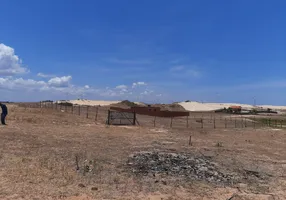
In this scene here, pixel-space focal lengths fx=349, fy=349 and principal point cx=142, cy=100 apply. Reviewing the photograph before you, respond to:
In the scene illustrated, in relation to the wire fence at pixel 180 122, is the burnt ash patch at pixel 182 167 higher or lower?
lower

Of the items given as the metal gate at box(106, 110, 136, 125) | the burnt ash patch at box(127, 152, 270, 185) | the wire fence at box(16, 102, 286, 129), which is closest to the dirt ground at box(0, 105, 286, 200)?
the burnt ash patch at box(127, 152, 270, 185)

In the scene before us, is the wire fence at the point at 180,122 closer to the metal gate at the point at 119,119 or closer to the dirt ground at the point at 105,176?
the metal gate at the point at 119,119

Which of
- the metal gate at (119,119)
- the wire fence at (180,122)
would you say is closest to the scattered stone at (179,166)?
the metal gate at (119,119)

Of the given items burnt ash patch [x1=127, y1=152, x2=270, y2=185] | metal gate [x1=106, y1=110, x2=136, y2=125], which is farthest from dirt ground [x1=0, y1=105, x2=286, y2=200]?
metal gate [x1=106, y1=110, x2=136, y2=125]

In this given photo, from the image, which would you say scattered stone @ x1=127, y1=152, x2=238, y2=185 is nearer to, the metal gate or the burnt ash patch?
the burnt ash patch

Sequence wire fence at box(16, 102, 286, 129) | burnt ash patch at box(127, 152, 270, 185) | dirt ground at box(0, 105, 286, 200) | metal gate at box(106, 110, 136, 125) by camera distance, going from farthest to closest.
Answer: wire fence at box(16, 102, 286, 129) → metal gate at box(106, 110, 136, 125) → burnt ash patch at box(127, 152, 270, 185) → dirt ground at box(0, 105, 286, 200)

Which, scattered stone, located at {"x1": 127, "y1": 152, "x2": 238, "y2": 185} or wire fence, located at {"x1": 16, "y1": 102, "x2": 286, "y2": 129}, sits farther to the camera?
wire fence, located at {"x1": 16, "y1": 102, "x2": 286, "y2": 129}

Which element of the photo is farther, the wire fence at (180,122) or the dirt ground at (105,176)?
the wire fence at (180,122)

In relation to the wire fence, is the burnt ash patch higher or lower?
lower

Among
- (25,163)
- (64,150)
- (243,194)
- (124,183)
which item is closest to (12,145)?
(64,150)

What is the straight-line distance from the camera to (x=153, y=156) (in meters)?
16.3

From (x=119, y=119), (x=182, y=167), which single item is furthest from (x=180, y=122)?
(x=182, y=167)

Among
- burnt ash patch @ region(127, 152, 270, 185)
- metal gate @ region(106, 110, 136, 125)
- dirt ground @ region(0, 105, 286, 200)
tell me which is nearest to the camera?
dirt ground @ region(0, 105, 286, 200)

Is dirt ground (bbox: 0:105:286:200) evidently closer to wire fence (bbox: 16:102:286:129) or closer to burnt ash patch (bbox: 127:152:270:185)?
burnt ash patch (bbox: 127:152:270:185)
